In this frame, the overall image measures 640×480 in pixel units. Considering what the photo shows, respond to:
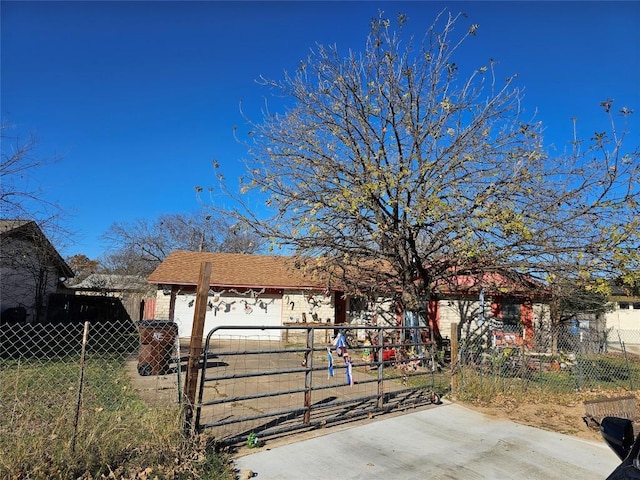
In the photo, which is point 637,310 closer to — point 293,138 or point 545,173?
point 545,173

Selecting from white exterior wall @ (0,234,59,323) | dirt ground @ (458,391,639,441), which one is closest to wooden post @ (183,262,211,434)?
dirt ground @ (458,391,639,441)

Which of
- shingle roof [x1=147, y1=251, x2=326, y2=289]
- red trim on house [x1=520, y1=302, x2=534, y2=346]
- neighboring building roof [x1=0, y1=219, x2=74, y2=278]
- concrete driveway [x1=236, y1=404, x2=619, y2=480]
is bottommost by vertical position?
concrete driveway [x1=236, y1=404, x2=619, y2=480]

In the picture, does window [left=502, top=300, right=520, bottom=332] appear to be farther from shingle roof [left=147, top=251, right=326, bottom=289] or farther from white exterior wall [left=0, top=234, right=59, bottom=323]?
white exterior wall [left=0, top=234, right=59, bottom=323]

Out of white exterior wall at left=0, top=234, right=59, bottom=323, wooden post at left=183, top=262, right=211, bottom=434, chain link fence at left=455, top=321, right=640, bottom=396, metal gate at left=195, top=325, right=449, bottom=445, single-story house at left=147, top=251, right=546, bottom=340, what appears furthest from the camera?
single-story house at left=147, top=251, right=546, bottom=340

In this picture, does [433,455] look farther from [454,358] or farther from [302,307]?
[302,307]

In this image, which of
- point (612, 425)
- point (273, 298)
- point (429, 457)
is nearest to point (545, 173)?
point (429, 457)

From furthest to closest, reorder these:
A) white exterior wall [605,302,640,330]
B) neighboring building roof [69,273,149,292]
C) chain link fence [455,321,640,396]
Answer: neighboring building roof [69,273,149,292] < white exterior wall [605,302,640,330] < chain link fence [455,321,640,396]

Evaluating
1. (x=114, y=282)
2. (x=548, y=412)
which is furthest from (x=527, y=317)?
(x=114, y=282)

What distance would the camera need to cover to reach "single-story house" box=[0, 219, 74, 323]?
1599cm

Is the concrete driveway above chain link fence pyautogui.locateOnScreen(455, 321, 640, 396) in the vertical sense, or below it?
below

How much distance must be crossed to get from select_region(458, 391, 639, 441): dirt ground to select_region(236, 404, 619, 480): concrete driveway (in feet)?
1.56

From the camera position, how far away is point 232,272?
20203 millimetres

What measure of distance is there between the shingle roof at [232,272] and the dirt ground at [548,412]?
1032 centimetres

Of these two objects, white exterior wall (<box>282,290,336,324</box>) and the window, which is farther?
the window
